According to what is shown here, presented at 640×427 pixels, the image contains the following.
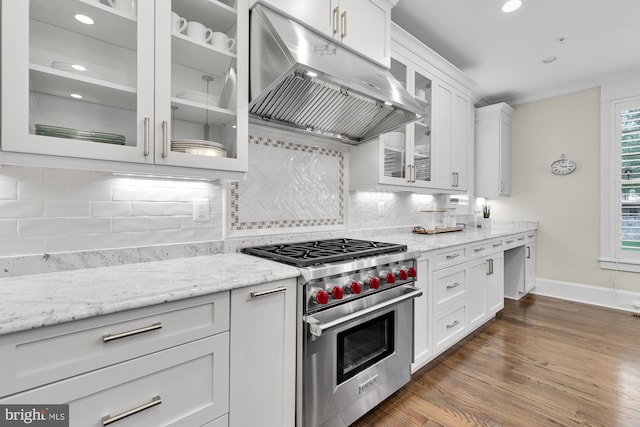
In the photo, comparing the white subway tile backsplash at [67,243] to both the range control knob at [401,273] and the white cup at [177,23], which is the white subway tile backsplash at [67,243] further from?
the range control knob at [401,273]

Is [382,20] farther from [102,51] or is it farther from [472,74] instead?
[472,74]

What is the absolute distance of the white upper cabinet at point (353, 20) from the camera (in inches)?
65.2

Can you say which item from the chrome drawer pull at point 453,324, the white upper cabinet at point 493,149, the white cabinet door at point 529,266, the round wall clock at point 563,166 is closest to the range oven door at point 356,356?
the chrome drawer pull at point 453,324

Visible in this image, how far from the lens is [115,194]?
1460mm

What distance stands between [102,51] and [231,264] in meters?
1.08

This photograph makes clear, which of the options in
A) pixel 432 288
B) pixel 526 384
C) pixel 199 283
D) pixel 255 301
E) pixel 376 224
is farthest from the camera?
pixel 376 224

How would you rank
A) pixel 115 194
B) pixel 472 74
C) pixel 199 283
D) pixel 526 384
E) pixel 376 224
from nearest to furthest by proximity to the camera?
pixel 199 283 < pixel 115 194 < pixel 526 384 < pixel 376 224 < pixel 472 74

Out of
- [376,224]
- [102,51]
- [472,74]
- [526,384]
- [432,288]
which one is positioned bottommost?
[526,384]

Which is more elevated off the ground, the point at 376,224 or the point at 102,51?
the point at 102,51

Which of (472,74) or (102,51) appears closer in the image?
(102,51)

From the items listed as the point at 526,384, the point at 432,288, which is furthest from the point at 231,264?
the point at 526,384

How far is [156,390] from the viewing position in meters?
1.02

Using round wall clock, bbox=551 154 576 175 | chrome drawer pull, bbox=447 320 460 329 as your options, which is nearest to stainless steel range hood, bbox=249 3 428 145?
chrome drawer pull, bbox=447 320 460 329

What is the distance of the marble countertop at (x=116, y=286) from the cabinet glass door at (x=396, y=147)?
136cm
